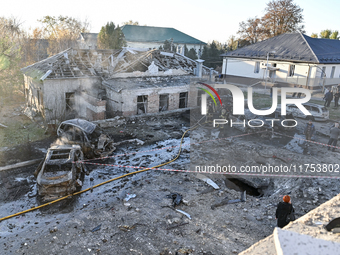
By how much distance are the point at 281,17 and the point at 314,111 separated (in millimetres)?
31175

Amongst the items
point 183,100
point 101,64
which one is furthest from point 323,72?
point 101,64

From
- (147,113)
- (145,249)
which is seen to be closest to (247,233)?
(145,249)

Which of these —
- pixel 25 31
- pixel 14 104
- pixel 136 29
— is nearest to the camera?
pixel 14 104

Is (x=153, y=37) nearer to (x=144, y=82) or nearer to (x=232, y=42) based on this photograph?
(x=232, y=42)

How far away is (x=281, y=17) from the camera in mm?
43469

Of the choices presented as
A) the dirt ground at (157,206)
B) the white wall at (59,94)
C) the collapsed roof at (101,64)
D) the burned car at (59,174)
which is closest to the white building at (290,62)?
the collapsed roof at (101,64)

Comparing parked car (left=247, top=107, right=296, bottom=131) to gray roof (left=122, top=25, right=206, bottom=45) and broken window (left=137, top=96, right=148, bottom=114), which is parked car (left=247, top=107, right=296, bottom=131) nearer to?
broken window (left=137, top=96, right=148, bottom=114)

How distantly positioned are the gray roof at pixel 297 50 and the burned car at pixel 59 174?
27005mm

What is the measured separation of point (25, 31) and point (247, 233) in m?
47.5

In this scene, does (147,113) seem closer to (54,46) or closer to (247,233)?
(247,233)

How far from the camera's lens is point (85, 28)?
56.0 metres

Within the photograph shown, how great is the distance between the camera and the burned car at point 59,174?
9039 millimetres

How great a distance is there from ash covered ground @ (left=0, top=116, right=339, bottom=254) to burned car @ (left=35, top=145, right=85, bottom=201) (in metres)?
0.43

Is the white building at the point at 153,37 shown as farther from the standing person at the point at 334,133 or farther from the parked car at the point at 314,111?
the standing person at the point at 334,133
